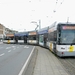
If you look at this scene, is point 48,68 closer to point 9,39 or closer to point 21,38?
point 21,38

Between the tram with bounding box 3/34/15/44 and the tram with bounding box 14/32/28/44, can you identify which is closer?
the tram with bounding box 14/32/28/44

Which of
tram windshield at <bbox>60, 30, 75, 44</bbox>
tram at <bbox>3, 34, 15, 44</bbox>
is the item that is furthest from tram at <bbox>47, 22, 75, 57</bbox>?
tram at <bbox>3, 34, 15, 44</bbox>

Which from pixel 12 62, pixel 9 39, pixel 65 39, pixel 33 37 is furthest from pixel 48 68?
pixel 9 39

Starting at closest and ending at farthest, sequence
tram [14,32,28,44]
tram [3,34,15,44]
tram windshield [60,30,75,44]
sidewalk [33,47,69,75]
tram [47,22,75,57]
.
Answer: sidewalk [33,47,69,75]
tram [47,22,75,57]
tram windshield [60,30,75,44]
tram [14,32,28,44]
tram [3,34,15,44]

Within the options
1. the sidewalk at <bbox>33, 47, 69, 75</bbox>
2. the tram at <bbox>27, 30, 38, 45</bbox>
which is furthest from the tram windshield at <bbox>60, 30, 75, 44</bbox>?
the tram at <bbox>27, 30, 38, 45</bbox>

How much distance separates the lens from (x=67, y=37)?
20.6 meters

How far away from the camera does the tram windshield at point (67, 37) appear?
20.5m

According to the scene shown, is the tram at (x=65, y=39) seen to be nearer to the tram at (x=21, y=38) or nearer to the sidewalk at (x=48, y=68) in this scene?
the sidewalk at (x=48, y=68)

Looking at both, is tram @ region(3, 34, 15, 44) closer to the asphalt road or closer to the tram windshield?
the asphalt road

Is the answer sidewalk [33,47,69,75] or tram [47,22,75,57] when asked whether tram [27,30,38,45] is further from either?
sidewalk [33,47,69,75]

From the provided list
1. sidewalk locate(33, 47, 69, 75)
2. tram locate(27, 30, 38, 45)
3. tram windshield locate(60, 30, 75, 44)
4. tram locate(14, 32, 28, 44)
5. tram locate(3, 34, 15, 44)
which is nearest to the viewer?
sidewalk locate(33, 47, 69, 75)

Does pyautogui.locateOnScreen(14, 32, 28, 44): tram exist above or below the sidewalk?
above

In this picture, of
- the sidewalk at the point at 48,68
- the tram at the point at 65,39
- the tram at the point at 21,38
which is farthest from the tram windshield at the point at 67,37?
the tram at the point at 21,38

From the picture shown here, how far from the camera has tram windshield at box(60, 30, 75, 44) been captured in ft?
67.2
